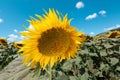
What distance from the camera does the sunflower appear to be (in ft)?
10.8

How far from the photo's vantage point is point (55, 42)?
3312 millimetres

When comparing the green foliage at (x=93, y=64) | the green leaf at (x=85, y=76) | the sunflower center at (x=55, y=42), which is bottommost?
the green leaf at (x=85, y=76)

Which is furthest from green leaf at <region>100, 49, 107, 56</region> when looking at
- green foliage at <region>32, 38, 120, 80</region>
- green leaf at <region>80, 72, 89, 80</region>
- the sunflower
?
the sunflower

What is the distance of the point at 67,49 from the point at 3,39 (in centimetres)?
734

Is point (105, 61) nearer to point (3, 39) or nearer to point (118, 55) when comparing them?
point (118, 55)

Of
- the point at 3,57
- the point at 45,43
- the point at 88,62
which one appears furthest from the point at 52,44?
the point at 3,57

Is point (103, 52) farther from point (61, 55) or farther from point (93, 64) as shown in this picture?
point (61, 55)

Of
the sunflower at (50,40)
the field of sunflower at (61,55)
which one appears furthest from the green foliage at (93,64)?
the sunflower at (50,40)

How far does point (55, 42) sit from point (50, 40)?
0.06m

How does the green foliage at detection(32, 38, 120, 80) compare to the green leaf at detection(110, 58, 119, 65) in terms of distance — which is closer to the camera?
the green foliage at detection(32, 38, 120, 80)

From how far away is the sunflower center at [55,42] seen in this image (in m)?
3.31

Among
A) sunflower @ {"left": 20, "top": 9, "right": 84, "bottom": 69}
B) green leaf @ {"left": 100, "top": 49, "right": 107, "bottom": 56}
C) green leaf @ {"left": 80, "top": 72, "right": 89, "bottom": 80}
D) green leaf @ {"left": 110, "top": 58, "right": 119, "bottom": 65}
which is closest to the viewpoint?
sunflower @ {"left": 20, "top": 9, "right": 84, "bottom": 69}

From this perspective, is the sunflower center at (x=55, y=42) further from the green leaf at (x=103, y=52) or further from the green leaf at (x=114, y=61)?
the green leaf at (x=103, y=52)

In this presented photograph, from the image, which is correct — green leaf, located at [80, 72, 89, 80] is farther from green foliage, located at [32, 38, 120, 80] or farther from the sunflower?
the sunflower
